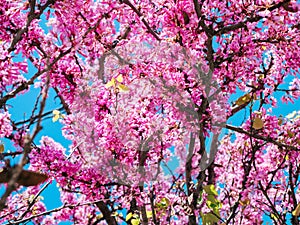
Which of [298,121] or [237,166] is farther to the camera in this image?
[237,166]

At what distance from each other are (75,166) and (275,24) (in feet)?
8.51

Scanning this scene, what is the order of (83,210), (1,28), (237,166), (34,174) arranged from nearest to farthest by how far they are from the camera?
(34,174)
(1,28)
(237,166)
(83,210)

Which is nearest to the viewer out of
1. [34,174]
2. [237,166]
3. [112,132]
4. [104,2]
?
[34,174]

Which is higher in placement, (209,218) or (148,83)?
(148,83)

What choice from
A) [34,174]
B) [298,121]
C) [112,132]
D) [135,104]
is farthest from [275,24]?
[34,174]

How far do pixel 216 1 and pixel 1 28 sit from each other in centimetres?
217

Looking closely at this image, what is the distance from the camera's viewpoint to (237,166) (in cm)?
693

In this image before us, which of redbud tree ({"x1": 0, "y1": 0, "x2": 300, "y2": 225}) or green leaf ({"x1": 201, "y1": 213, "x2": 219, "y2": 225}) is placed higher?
redbud tree ({"x1": 0, "y1": 0, "x2": 300, "y2": 225})

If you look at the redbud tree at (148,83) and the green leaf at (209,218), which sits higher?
the redbud tree at (148,83)

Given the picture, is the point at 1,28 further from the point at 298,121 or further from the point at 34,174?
the point at 298,121

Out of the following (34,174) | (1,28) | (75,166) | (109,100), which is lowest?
(34,174)

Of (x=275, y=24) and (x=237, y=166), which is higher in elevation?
(x=237, y=166)

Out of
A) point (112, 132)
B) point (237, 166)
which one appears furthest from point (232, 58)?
point (237, 166)

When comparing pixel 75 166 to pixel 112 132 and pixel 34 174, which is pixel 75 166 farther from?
pixel 34 174
